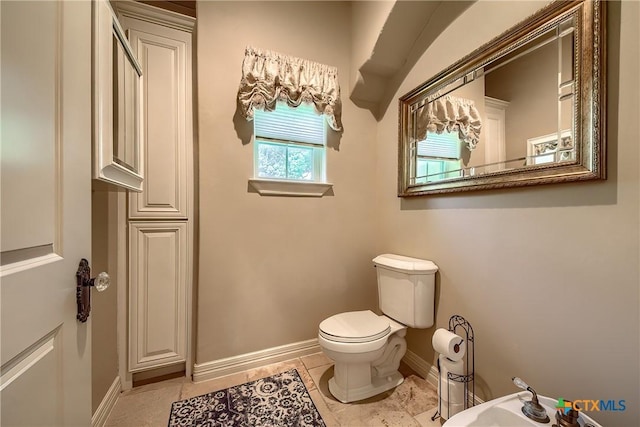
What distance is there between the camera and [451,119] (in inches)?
62.4

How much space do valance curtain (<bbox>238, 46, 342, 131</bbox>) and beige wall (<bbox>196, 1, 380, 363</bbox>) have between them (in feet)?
0.35

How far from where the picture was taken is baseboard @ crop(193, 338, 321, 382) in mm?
1708

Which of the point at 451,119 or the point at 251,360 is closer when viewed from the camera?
the point at 451,119

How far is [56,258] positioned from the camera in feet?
1.86

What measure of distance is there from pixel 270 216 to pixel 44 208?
4.49ft

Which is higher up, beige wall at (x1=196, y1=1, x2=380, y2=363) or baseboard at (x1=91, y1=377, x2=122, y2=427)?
beige wall at (x1=196, y1=1, x2=380, y2=363)

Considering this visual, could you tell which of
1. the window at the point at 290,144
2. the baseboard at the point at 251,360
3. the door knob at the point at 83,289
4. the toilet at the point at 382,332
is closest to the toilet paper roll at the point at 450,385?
the toilet at the point at 382,332

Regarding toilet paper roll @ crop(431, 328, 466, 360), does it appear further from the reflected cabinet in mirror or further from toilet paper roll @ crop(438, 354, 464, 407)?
the reflected cabinet in mirror

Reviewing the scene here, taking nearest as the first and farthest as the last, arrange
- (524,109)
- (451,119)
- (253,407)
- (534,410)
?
(534,410)
(524,109)
(253,407)
(451,119)

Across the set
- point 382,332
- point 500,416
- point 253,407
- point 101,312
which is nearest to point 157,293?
point 101,312

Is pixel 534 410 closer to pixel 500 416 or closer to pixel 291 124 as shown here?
pixel 500 416

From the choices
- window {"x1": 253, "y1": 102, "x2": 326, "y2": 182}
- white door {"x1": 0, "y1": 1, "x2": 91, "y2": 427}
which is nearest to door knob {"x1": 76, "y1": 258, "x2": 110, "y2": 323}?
white door {"x1": 0, "y1": 1, "x2": 91, "y2": 427}

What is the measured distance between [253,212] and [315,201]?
19.6 inches

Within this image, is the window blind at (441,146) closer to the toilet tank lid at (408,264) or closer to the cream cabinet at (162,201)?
the toilet tank lid at (408,264)
